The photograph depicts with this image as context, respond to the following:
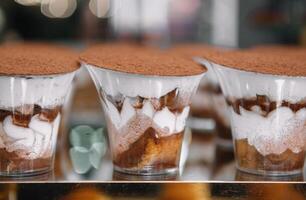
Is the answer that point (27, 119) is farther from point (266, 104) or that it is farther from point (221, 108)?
point (221, 108)

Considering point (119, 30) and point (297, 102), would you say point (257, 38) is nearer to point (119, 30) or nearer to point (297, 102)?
point (119, 30)

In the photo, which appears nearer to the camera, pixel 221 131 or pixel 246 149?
pixel 246 149

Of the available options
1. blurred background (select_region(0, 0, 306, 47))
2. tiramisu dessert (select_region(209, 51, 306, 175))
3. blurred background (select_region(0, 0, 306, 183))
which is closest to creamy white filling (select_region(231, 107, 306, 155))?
tiramisu dessert (select_region(209, 51, 306, 175))

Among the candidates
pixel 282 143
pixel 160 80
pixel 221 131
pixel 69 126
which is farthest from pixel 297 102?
pixel 69 126

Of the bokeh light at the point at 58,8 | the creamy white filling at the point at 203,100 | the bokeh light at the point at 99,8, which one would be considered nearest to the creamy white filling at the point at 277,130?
the creamy white filling at the point at 203,100

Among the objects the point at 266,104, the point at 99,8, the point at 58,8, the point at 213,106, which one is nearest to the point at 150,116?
the point at 266,104

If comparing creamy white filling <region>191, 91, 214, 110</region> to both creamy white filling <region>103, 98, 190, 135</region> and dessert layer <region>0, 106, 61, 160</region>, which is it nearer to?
creamy white filling <region>103, 98, 190, 135</region>
